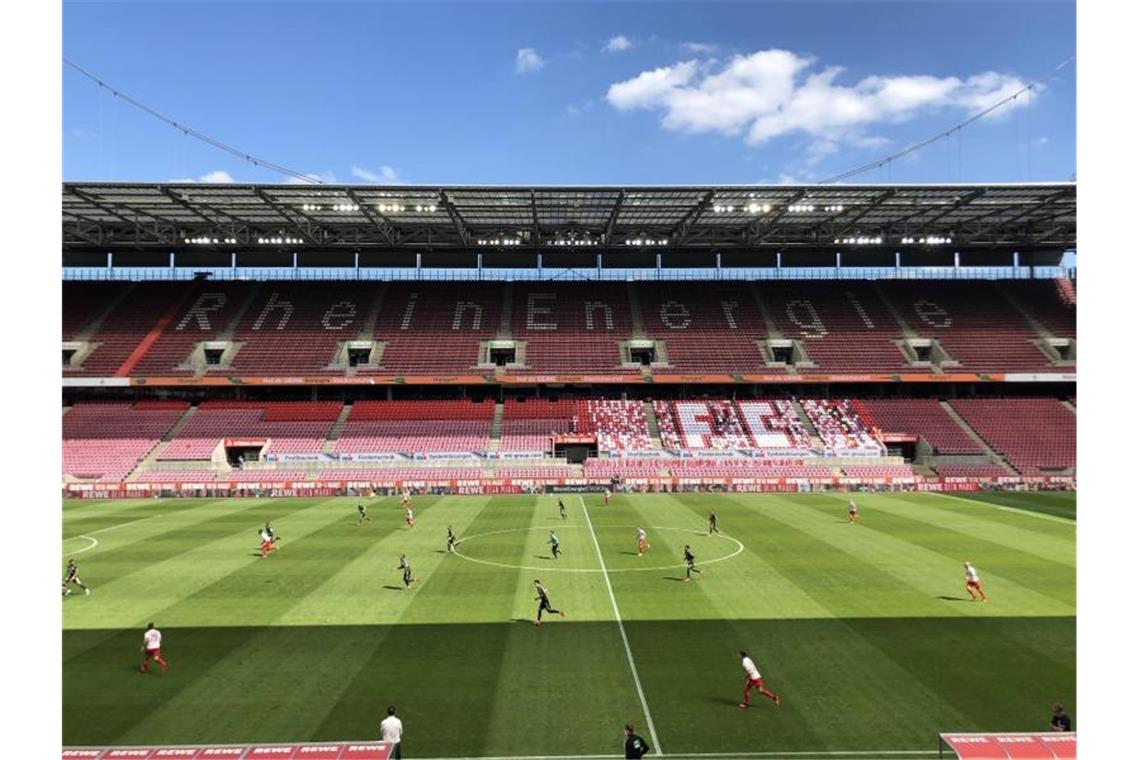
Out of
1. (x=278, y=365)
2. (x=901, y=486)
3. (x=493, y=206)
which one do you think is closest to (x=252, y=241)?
(x=278, y=365)

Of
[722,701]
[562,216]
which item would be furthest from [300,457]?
[722,701]

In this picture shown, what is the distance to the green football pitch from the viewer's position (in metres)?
13.5

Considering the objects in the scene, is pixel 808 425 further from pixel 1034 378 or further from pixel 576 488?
pixel 576 488

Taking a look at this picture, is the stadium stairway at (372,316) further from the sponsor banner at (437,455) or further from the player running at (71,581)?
the player running at (71,581)

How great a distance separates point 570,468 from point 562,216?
22513 millimetres

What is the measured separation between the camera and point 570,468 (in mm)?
54938

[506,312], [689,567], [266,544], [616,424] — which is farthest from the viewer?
[506,312]

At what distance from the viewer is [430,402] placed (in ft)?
212

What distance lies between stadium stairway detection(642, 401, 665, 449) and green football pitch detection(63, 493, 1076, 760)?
24.3 m

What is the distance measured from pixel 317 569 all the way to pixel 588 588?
10.6 metres

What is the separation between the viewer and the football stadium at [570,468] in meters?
15.1

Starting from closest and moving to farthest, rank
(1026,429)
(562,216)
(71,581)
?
1. (71,581)
2. (1026,429)
3. (562,216)

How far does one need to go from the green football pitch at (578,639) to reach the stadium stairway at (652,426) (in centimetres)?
2429

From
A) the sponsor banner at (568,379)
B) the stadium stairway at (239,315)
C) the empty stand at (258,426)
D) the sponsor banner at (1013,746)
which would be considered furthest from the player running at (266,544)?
the stadium stairway at (239,315)
